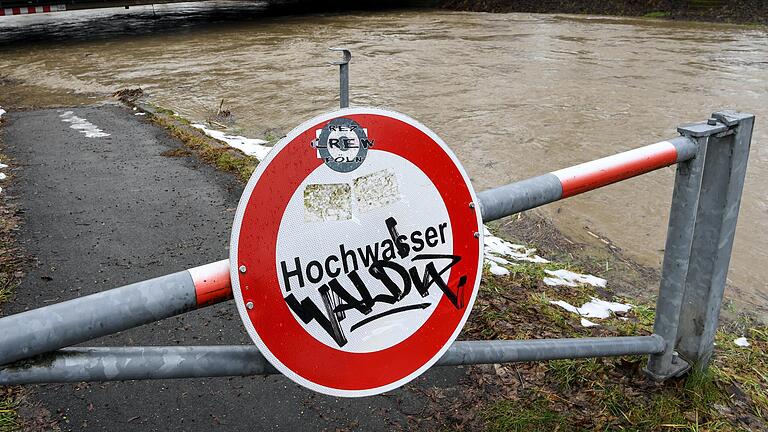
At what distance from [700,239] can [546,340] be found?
78 centimetres

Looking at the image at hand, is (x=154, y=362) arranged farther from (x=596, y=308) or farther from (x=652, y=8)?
(x=652, y=8)

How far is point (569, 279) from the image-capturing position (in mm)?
4180

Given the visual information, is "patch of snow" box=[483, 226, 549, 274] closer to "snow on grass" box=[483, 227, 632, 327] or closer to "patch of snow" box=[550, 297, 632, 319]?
"snow on grass" box=[483, 227, 632, 327]

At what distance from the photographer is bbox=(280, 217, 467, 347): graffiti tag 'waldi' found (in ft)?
5.43

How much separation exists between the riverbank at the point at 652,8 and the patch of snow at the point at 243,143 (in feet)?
52.7

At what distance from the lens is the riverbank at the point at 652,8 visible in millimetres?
→ 19027

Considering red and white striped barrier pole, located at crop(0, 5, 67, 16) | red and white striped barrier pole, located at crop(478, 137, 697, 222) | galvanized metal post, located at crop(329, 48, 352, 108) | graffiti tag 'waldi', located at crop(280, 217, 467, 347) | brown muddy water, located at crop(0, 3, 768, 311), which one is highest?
galvanized metal post, located at crop(329, 48, 352, 108)

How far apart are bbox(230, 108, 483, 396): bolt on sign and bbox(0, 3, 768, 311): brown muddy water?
3363 mm

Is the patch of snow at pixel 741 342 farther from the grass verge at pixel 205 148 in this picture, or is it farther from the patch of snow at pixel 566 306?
the grass verge at pixel 205 148

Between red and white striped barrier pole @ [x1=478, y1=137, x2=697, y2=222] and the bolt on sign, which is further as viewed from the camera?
red and white striped barrier pole @ [x1=478, y1=137, x2=697, y2=222]

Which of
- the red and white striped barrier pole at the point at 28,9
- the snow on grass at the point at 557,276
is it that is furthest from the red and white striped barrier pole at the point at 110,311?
the red and white striped barrier pole at the point at 28,9

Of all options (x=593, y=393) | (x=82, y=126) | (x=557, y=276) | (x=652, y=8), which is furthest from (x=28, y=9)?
(x=593, y=393)

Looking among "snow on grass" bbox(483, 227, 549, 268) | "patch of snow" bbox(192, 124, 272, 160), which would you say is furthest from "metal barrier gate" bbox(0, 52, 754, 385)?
"patch of snow" bbox(192, 124, 272, 160)

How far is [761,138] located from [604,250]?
14.4ft
